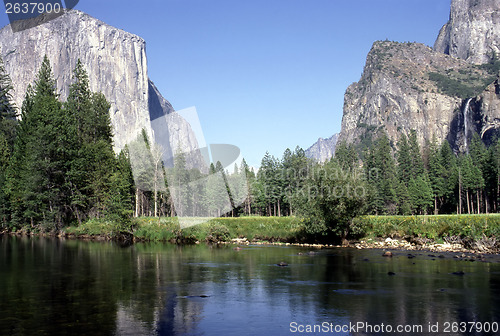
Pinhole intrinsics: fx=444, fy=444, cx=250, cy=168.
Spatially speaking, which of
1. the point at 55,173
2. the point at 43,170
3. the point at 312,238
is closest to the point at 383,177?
the point at 312,238

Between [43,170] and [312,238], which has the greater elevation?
[43,170]

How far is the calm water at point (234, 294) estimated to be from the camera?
18.0 m

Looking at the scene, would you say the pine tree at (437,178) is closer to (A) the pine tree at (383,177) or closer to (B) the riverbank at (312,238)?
Result: (A) the pine tree at (383,177)

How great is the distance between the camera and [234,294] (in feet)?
79.4

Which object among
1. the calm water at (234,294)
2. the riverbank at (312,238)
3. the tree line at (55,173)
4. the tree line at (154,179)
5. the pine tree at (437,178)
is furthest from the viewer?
the pine tree at (437,178)

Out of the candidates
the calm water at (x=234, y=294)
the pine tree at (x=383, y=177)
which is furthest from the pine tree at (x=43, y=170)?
the pine tree at (x=383, y=177)

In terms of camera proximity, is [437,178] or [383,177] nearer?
[437,178]

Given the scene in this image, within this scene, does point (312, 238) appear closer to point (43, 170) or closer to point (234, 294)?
point (234, 294)

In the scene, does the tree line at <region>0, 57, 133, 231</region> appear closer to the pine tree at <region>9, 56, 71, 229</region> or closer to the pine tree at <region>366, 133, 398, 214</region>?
the pine tree at <region>9, 56, 71, 229</region>

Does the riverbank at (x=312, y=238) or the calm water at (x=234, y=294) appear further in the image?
the riverbank at (x=312, y=238)

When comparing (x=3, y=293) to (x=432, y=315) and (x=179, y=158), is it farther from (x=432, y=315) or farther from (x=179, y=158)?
(x=179, y=158)

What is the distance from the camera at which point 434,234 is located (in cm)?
4738

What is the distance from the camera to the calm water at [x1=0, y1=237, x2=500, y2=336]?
17969 mm

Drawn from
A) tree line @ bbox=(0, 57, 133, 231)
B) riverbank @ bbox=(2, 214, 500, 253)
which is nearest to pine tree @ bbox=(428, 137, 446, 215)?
riverbank @ bbox=(2, 214, 500, 253)
